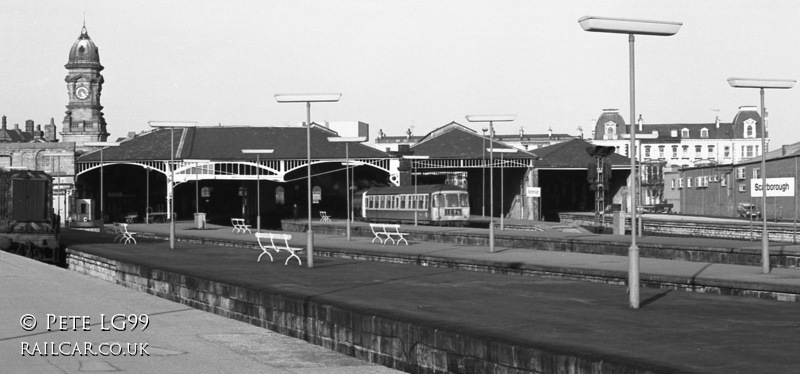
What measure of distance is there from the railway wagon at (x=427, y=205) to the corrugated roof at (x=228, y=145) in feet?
41.5

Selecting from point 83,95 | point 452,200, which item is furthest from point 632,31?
point 83,95

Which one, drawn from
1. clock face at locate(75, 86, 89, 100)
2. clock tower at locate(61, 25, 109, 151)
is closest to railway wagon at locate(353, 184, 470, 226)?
clock tower at locate(61, 25, 109, 151)

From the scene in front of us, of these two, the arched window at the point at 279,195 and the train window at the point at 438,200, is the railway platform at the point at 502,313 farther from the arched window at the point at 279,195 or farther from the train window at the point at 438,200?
the arched window at the point at 279,195

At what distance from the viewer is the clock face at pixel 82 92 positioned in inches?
5876

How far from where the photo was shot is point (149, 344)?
13.8m

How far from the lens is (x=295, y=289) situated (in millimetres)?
19062

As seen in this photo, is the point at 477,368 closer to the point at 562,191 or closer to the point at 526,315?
the point at 526,315

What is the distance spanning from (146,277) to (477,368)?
15.6 m

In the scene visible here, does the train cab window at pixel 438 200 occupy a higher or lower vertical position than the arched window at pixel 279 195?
Answer: lower

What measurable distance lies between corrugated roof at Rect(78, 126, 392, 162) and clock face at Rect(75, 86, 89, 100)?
172 feet

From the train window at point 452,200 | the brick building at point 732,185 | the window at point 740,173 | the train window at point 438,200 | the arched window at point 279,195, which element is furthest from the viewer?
the arched window at point 279,195

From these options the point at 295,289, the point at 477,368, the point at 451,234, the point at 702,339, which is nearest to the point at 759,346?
the point at 702,339

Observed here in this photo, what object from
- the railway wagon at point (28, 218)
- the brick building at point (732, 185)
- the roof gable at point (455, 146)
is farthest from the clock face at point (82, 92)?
the railway wagon at point (28, 218)

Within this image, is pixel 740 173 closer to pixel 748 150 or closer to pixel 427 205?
pixel 427 205
